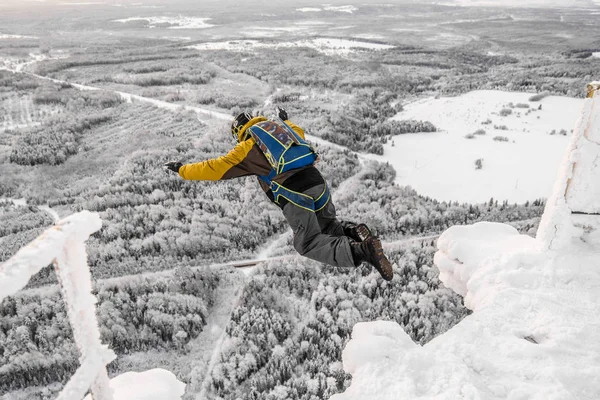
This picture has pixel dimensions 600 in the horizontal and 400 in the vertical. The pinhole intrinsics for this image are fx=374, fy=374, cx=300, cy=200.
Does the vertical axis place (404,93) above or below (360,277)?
above

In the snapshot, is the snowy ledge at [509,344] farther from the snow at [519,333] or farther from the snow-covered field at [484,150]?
the snow-covered field at [484,150]

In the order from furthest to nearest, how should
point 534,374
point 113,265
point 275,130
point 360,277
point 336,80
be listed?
1. point 336,80
2. point 113,265
3. point 360,277
4. point 275,130
5. point 534,374

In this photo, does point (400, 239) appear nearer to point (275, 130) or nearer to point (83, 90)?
point (275, 130)

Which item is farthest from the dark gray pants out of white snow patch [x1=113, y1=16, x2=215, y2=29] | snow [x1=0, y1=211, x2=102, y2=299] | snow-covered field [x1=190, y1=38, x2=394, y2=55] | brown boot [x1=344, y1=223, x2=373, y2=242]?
white snow patch [x1=113, y1=16, x2=215, y2=29]

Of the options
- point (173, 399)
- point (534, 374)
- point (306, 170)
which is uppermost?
point (306, 170)

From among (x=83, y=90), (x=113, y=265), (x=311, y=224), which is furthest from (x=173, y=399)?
(x=83, y=90)

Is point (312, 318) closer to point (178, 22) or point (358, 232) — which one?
point (358, 232)

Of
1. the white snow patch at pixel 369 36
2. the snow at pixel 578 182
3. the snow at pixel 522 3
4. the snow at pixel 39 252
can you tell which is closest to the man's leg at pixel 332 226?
the snow at pixel 578 182
